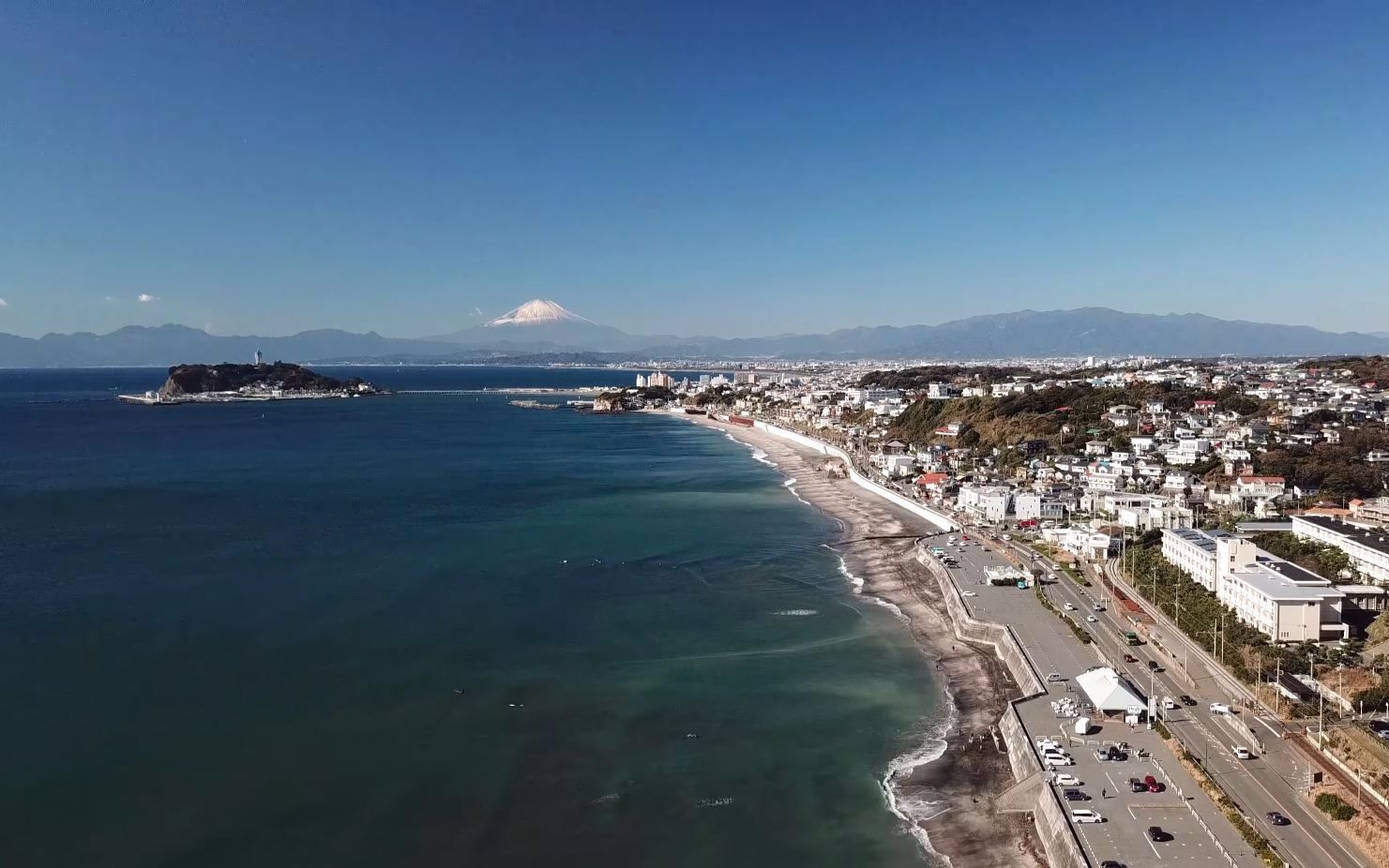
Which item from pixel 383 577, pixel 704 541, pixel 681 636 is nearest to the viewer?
pixel 681 636

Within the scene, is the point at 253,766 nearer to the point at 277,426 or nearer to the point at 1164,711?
the point at 1164,711

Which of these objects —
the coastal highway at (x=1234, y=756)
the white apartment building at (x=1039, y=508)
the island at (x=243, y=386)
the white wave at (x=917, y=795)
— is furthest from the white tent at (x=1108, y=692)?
the island at (x=243, y=386)

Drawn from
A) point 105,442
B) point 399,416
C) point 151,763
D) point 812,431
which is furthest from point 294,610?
point 399,416

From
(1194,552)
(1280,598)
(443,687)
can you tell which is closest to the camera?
(443,687)

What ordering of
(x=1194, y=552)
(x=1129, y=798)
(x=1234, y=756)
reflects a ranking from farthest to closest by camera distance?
(x=1194, y=552), (x=1234, y=756), (x=1129, y=798)

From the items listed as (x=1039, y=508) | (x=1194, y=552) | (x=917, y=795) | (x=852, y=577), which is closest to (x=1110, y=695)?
(x=917, y=795)

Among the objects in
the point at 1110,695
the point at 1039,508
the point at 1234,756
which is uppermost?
the point at 1039,508

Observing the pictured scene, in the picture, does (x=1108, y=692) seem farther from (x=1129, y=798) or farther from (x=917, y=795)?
(x=917, y=795)
